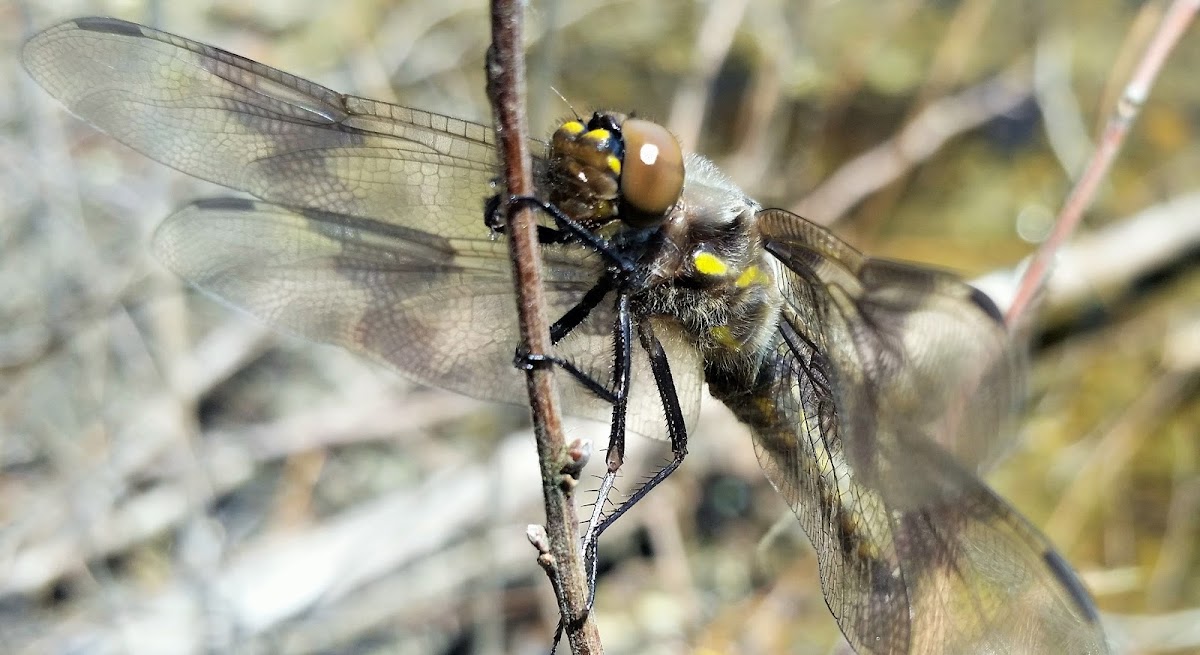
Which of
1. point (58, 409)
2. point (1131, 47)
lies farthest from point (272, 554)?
point (1131, 47)

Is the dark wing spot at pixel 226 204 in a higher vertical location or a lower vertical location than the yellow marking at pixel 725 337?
higher

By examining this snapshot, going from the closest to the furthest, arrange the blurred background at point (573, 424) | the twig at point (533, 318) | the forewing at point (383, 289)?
1. the twig at point (533, 318)
2. the forewing at point (383, 289)
3. the blurred background at point (573, 424)

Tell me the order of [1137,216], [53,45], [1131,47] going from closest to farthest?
[53,45] → [1137,216] → [1131,47]

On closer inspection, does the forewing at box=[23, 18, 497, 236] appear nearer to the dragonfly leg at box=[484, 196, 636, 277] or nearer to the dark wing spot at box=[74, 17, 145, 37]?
the dark wing spot at box=[74, 17, 145, 37]

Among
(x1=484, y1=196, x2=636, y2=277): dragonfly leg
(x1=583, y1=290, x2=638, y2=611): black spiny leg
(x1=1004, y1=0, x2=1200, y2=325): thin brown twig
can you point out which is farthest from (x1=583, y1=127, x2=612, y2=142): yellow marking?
(x1=1004, y1=0, x2=1200, y2=325): thin brown twig

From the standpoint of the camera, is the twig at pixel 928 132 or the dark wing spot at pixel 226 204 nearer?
the dark wing spot at pixel 226 204

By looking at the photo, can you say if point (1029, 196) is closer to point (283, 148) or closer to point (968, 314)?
A: point (968, 314)

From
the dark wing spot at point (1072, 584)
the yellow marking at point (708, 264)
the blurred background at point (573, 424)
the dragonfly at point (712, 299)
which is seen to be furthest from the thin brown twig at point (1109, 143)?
the blurred background at point (573, 424)

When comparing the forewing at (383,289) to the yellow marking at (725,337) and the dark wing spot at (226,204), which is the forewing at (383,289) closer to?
the dark wing spot at (226,204)
